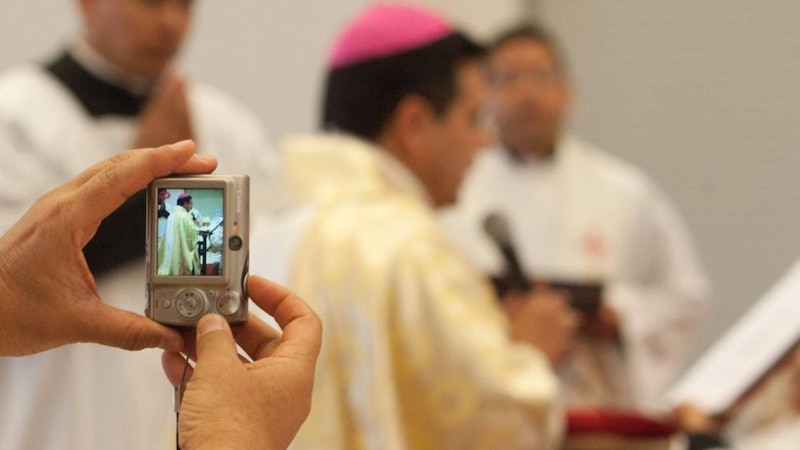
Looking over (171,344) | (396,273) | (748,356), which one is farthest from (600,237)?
(171,344)

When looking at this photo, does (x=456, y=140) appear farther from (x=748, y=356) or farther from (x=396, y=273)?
(x=748, y=356)

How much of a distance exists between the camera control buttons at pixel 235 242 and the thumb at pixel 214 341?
0.05 metres

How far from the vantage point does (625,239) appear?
4188 mm

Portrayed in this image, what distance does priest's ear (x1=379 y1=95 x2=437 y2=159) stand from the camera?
2539 millimetres

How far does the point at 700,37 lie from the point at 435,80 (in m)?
3.22

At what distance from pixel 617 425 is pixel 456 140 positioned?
60 cm

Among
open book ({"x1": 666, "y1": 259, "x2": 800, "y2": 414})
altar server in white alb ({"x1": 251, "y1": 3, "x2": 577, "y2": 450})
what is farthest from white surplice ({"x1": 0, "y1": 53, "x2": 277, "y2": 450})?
open book ({"x1": 666, "y1": 259, "x2": 800, "y2": 414})

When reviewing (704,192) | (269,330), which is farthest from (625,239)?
(269,330)

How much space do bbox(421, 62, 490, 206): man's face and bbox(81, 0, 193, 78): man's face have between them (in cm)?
53

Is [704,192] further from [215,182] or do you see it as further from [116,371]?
[215,182]

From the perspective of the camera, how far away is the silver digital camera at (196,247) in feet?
3.39

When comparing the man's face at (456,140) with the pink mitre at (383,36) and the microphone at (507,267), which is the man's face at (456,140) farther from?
the microphone at (507,267)

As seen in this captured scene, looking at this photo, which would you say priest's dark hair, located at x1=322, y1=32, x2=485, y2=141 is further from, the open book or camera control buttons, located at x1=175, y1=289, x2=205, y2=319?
camera control buttons, located at x1=175, y1=289, x2=205, y2=319

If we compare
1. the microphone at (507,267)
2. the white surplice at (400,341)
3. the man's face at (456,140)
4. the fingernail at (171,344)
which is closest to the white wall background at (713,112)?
the microphone at (507,267)
